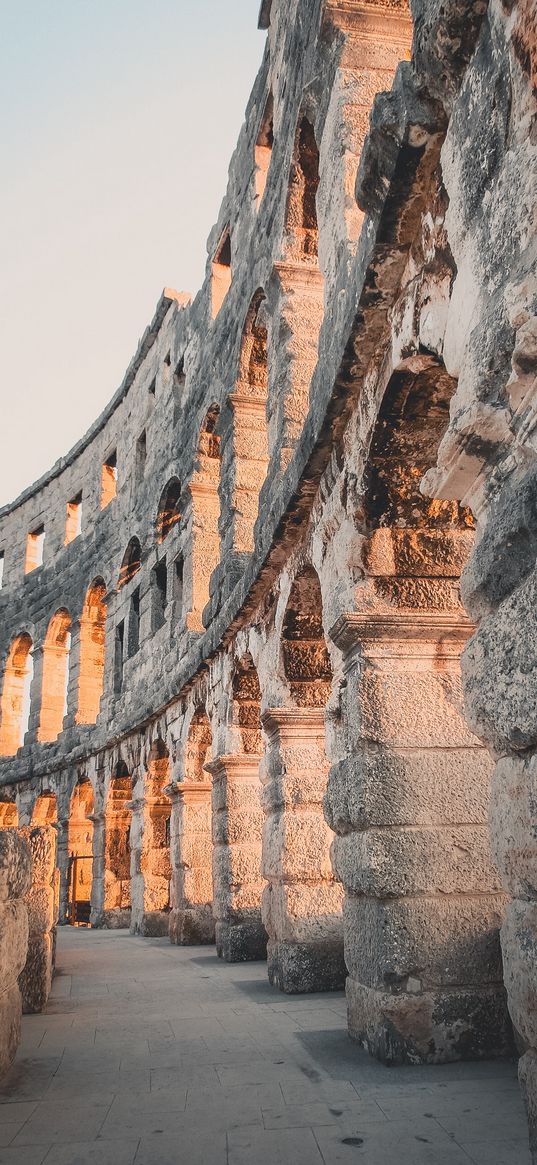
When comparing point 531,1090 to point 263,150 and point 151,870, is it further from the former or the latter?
point 151,870

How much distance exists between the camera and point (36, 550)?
19.9 m

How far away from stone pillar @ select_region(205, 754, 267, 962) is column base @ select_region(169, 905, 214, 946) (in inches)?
61.1

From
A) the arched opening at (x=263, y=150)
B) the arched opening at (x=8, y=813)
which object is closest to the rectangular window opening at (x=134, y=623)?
the arched opening at (x=263, y=150)

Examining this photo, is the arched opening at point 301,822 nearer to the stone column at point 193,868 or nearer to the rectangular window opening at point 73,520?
the stone column at point 193,868

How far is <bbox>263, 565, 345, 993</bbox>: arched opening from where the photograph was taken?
582cm

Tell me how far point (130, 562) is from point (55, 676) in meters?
4.55

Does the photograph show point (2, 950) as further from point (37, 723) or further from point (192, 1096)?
point (37, 723)

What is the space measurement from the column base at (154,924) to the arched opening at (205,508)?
163 inches

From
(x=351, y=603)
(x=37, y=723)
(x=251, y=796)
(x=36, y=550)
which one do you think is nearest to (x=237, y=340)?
(x=251, y=796)

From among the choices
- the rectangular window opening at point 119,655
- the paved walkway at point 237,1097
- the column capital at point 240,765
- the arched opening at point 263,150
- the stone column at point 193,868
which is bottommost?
the paved walkway at point 237,1097

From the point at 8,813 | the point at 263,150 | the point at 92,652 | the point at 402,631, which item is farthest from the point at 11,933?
the point at 8,813

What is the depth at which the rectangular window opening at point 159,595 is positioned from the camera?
12.4 metres

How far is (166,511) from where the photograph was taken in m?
12.4

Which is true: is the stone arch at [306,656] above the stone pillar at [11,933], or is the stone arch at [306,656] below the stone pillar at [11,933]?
above
